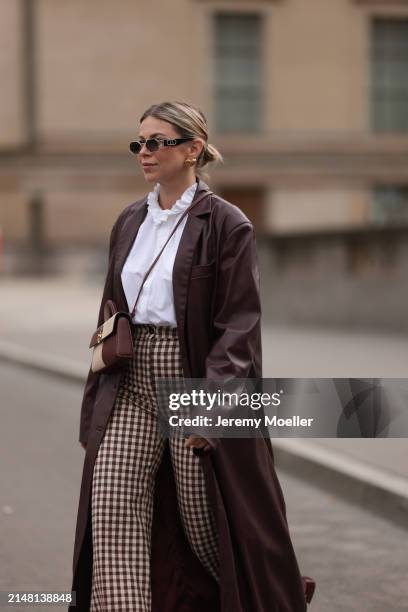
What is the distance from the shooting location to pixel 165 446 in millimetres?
3848

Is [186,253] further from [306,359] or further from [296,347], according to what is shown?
[296,347]

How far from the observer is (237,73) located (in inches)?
1292

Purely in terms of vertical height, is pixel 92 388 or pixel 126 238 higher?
pixel 126 238

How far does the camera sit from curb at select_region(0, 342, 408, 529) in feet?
20.9

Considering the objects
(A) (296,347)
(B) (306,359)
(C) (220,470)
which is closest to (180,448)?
(C) (220,470)

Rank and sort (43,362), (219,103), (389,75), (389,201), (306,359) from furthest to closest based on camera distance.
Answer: (389,75) → (389,201) → (219,103) → (43,362) → (306,359)

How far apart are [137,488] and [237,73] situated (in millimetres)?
29839

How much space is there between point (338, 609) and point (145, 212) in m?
1.94

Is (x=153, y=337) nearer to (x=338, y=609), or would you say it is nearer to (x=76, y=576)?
(x=76, y=576)

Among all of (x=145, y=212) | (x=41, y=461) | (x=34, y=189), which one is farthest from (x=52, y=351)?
(x=34, y=189)

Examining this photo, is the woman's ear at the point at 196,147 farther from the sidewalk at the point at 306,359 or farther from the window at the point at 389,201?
the window at the point at 389,201

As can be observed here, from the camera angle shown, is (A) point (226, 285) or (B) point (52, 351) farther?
(B) point (52, 351)

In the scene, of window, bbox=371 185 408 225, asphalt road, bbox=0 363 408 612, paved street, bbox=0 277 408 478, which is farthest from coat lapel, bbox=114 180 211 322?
window, bbox=371 185 408 225

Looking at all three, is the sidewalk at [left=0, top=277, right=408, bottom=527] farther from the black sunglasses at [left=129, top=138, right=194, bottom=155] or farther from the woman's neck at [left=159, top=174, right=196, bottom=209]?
the black sunglasses at [left=129, top=138, right=194, bottom=155]
